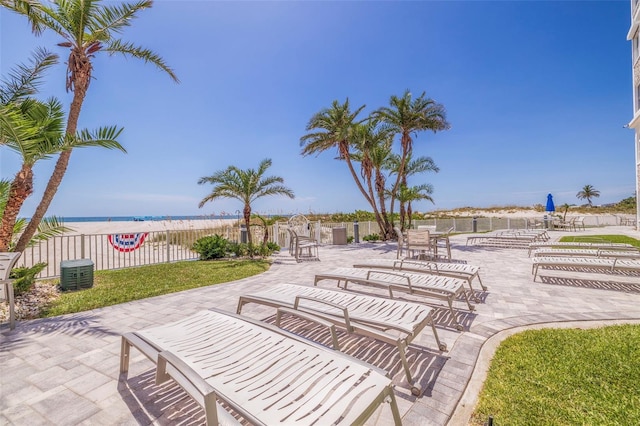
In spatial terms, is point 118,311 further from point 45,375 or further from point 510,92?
point 510,92

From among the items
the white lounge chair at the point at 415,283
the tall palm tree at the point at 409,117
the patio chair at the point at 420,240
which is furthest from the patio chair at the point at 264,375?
the tall palm tree at the point at 409,117

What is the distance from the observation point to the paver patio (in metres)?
2.05

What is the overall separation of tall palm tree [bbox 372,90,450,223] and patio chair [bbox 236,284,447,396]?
14.2 meters

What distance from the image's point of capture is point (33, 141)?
16.0 feet

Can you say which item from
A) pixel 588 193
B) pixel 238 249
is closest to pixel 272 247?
pixel 238 249

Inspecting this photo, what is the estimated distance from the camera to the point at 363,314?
9.82 ft

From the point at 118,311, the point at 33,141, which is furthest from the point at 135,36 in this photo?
the point at 118,311

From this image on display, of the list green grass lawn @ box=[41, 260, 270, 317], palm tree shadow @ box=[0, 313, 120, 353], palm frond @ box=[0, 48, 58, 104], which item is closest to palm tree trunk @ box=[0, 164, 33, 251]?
green grass lawn @ box=[41, 260, 270, 317]

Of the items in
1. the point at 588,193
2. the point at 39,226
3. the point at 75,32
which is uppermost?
the point at 588,193

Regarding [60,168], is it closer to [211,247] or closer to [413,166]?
[211,247]

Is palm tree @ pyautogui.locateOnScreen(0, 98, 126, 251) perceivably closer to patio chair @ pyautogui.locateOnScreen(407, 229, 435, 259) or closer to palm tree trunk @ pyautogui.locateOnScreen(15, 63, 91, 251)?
palm tree trunk @ pyautogui.locateOnScreen(15, 63, 91, 251)

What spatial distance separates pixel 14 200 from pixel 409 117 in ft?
52.6

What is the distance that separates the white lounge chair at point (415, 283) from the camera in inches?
148

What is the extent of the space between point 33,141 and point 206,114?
1242cm
